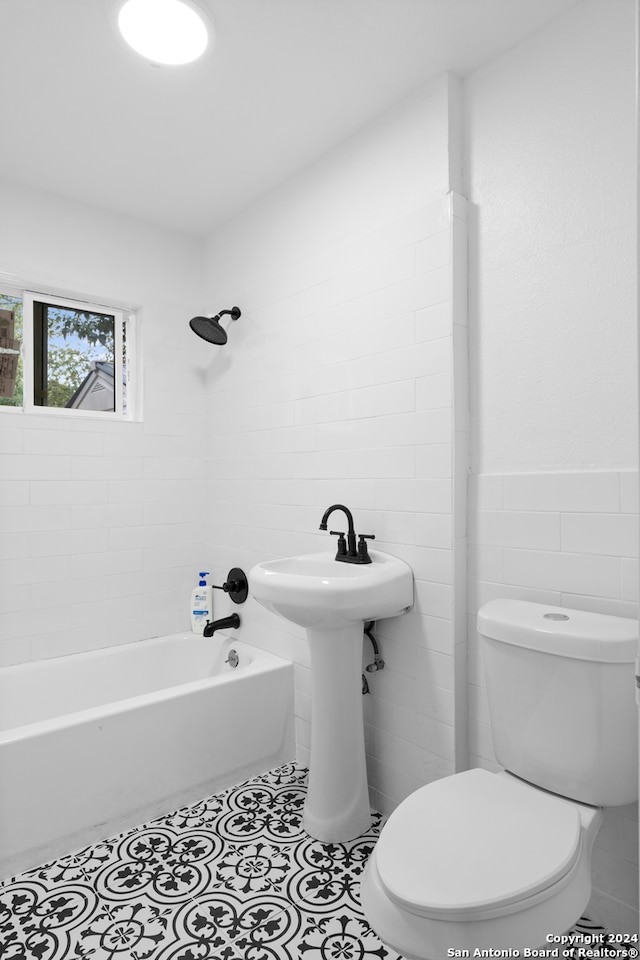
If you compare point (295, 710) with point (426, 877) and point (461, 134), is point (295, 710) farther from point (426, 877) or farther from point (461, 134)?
point (461, 134)

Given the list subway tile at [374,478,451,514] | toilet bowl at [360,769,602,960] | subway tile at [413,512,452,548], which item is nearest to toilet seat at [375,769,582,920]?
toilet bowl at [360,769,602,960]

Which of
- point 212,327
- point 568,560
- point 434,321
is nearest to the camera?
point 568,560

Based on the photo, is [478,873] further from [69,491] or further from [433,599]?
[69,491]

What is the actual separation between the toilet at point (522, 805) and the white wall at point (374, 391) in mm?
360

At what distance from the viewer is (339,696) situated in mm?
1931

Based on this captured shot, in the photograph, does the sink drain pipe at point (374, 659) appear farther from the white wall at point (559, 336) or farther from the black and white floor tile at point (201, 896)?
the black and white floor tile at point (201, 896)

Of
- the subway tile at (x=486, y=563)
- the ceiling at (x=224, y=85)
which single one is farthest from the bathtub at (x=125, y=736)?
the ceiling at (x=224, y=85)

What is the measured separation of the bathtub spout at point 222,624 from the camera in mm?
2609

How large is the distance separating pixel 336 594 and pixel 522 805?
70 cm

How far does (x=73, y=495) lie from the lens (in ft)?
8.57

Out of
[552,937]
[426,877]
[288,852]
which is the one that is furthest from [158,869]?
[552,937]

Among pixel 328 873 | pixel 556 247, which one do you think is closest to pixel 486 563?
pixel 556 247

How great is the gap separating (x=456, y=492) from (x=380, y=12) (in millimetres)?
1370

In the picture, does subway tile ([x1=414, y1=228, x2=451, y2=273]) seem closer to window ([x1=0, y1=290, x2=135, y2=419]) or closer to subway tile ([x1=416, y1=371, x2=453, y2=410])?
subway tile ([x1=416, y1=371, x2=453, y2=410])
